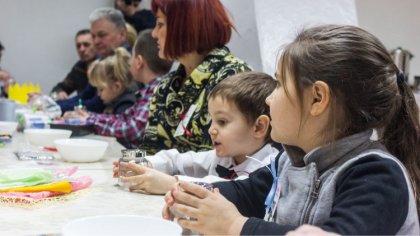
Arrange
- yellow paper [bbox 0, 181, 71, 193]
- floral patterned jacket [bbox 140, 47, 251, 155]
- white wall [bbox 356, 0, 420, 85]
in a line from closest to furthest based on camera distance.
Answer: yellow paper [bbox 0, 181, 71, 193], floral patterned jacket [bbox 140, 47, 251, 155], white wall [bbox 356, 0, 420, 85]

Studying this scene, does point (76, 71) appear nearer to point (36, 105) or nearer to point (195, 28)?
point (36, 105)

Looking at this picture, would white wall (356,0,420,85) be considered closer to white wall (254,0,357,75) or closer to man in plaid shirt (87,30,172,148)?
A: white wall (254,0,357,75)

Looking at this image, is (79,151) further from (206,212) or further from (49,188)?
(206,212)

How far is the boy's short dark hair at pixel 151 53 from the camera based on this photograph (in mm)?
2969

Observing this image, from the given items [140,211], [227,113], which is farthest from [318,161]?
[227,113]

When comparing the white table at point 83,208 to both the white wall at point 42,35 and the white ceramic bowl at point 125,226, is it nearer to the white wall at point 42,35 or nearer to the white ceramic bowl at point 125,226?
the white ceramic bowl at point 125,226

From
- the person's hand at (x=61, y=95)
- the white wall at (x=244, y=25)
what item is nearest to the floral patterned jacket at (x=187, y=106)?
the white wall at (x=244, y=25)

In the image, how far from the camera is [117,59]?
3.41 metres

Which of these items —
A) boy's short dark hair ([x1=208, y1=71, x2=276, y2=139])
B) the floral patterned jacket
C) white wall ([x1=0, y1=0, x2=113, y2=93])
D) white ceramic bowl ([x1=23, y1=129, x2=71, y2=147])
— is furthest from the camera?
white wall ([x1=0, y1=0, x2=113, y2=93])

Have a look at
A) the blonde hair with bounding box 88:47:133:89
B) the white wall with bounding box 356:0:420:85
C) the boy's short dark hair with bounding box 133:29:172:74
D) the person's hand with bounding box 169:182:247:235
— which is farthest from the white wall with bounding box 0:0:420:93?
the person's hand with bounding box 169:182:247:235

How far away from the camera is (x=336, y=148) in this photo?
96cm

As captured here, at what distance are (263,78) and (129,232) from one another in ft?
2.67

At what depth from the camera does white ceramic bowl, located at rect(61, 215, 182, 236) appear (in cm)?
90

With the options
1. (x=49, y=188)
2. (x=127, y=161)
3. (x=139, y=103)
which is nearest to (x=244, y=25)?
(x=139, y=103)
